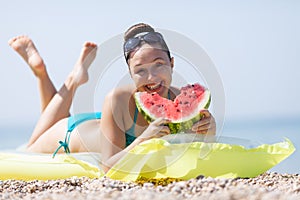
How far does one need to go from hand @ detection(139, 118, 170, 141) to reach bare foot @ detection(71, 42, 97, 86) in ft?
9.12

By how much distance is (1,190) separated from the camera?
420 cm

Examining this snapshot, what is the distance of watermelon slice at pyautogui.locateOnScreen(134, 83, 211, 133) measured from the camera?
14.2 ft

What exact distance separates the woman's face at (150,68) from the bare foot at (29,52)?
300 centimetres

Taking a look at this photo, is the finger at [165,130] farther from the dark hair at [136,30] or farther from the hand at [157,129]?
the dark hair at [136,30]

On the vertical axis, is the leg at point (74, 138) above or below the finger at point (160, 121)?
below

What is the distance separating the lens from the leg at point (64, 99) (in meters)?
6.75

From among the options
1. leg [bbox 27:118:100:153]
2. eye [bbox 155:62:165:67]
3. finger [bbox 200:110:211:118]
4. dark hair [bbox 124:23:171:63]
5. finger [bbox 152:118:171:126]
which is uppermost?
dark hair [bbox 124:23:171:63]

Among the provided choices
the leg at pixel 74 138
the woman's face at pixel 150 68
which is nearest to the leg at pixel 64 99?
the leg at pixel 74 138

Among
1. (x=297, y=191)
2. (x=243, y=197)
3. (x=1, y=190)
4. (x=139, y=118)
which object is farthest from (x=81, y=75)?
(x=243, y=197)

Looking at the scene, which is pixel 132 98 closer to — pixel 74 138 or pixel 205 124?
pixel 205 124

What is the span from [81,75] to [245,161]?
3196 mm

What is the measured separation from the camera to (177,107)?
446 cm

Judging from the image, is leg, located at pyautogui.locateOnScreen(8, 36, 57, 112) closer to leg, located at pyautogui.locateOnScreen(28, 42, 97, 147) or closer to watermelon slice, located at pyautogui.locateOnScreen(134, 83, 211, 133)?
leg, located at pyautogui.locateOnScreen(28, 42, 97, 147)

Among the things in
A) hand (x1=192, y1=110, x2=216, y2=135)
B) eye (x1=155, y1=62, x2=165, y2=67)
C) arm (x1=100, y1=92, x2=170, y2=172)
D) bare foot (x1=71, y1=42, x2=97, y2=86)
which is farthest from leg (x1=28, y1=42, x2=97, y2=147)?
hand (x1=192, y1=110, x2=216, y2=135)
